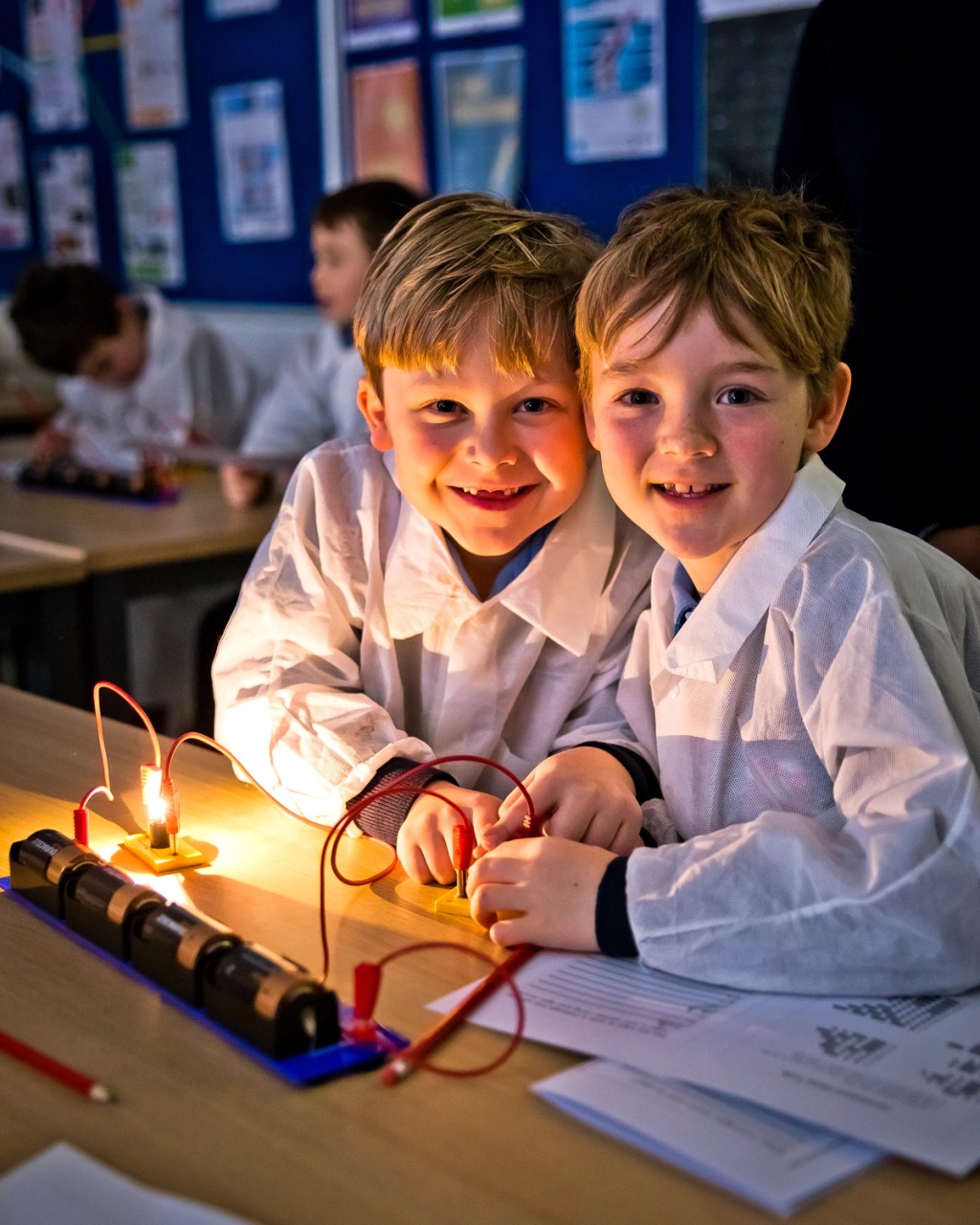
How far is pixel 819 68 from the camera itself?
162cm

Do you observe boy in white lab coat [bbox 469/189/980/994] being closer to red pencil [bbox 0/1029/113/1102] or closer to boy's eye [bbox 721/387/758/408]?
boy's eye [bbox 721/387/758/408]

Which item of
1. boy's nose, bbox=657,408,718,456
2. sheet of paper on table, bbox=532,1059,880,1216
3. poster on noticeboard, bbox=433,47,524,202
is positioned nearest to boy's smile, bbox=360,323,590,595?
boy's nose, bbox=657,408,718,456

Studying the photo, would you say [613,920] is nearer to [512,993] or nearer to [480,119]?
[512,993]

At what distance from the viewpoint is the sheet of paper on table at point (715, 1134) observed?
71 cm

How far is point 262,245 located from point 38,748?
2758 millimetres

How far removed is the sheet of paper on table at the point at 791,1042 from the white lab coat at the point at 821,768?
0.02 m

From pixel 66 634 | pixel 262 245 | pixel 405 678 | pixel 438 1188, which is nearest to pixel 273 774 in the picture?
pixel 405 678

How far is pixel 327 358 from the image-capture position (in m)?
3.44

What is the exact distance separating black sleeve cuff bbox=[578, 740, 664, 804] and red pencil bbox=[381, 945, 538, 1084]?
28 centimetres

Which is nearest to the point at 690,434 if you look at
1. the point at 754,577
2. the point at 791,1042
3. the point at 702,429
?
the point at 702,429

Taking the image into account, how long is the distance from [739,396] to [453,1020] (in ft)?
1.71

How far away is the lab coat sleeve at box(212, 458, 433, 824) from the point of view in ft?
4.08

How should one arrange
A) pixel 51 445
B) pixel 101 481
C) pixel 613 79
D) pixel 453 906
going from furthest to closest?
pixel 51 445 < pixel 101 481 < pixel 613 79 < pixel 453 906

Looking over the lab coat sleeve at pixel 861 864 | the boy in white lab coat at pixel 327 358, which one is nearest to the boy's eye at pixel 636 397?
the lab coat sleeve at pixel 861 864
